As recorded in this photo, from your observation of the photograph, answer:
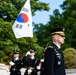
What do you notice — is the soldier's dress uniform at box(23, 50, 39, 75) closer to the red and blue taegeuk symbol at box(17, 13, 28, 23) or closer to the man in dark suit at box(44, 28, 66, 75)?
the red and blue taegeuk symbol at box(17, 13, 28, 23)

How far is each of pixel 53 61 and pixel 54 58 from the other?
7cm

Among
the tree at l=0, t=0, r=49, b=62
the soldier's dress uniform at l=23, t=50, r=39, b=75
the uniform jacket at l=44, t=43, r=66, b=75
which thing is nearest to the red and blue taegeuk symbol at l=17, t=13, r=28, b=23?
the soldier's dress uniform at l=23, t=50, r=39, b=75

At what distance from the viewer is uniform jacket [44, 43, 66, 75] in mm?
5672

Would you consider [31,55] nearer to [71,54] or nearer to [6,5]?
[71,54]

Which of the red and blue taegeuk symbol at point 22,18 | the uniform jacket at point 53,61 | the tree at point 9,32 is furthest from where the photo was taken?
the tree at point 9,32

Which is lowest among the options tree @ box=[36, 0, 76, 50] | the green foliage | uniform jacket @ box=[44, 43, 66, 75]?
tree @ box=[36, 0, 76, 50]

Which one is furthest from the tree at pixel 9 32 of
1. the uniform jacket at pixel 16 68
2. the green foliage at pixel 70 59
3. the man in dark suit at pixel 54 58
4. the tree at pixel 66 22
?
the man in dark suit at pixel 54 58

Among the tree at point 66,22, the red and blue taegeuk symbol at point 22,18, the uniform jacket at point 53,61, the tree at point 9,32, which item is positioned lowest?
the tree at point 66,22

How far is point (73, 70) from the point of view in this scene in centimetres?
1812

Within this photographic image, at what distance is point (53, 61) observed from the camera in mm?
5715

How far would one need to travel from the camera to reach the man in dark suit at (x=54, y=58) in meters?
5.68

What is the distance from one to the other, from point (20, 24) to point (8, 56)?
33.6 feet

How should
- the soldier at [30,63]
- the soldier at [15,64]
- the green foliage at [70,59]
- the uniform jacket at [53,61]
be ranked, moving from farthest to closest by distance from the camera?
the green foliage at [70,59], the soldier at [15,64], the soldier at [30,63], the uniform jacket at [53,61]

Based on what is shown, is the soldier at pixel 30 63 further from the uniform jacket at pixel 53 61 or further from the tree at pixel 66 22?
the tree at pixel 66 22
